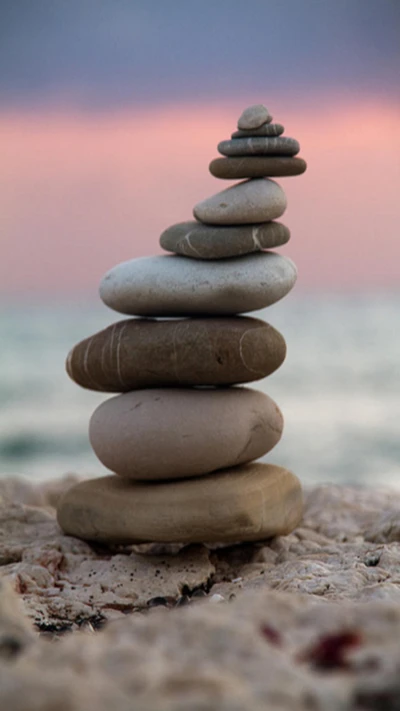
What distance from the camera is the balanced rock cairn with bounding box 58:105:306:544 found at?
563 cm

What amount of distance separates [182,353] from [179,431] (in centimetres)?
47

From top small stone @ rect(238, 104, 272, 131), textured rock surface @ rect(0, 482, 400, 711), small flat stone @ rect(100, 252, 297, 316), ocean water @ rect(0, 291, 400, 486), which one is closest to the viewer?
textured rock surface @ rect(0, 482, 400, 711)

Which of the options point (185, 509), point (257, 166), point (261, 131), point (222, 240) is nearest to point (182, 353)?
point (222, 240)

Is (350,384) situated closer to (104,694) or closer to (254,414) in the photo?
(254,414)

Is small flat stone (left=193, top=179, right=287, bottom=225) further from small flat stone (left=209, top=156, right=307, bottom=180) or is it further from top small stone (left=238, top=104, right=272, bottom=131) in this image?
top small stone (left=238, top=104, right=272, bottom=131)

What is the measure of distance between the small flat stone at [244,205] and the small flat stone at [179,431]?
1072 mm

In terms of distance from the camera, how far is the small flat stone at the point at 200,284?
572cm

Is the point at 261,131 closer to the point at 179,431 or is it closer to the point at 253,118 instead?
the point at 253,118

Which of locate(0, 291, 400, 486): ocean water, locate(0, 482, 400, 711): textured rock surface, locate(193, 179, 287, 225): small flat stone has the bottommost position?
locate(0, 291, 400, 486): ocean water

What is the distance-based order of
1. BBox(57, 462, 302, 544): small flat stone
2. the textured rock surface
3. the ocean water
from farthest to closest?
the ocean water, BBox(57, 462, 302, 544): small flat stone, the textured rock surface

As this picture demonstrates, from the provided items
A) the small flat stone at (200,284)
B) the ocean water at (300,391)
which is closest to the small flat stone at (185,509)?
the small flat stone at (200,284)

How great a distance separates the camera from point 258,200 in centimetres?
579

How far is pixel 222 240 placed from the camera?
226 inches

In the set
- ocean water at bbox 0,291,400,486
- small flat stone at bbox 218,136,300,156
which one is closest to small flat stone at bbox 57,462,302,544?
small flat stone at bbox 218,136,300,156
